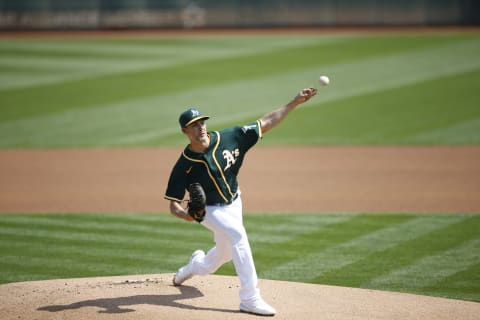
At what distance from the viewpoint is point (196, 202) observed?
6.58 meters

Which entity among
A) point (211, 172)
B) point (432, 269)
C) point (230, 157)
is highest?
point (230, 157)

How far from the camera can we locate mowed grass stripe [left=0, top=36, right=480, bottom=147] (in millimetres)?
17422

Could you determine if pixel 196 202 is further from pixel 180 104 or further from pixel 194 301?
pixel 180 104

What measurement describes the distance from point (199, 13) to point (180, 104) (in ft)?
42.5

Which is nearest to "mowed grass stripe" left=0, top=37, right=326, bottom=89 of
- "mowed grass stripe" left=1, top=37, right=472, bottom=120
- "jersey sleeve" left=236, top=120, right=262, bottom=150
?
"mowed grass stripe" left=1, top=37, right=472, bottom=120

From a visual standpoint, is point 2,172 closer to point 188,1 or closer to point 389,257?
point 389,257

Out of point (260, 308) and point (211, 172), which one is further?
point (211, 172)

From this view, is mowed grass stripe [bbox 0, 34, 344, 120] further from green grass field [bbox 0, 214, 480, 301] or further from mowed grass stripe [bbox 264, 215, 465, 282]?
mowed grass stripe [bbox 264, 215, 465, 282]

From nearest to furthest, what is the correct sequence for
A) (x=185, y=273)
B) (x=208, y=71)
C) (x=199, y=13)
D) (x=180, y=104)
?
(x=185, y=273), (x=180, y=104), (x=208, y=71), (x=199, y=13)

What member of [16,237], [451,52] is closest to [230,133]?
[16,237]

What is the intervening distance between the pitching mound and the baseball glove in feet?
2.88

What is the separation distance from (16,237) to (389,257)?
481 cm

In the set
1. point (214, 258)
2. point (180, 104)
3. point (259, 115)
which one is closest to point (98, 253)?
point (214, 258)

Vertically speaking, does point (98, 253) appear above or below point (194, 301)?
below
